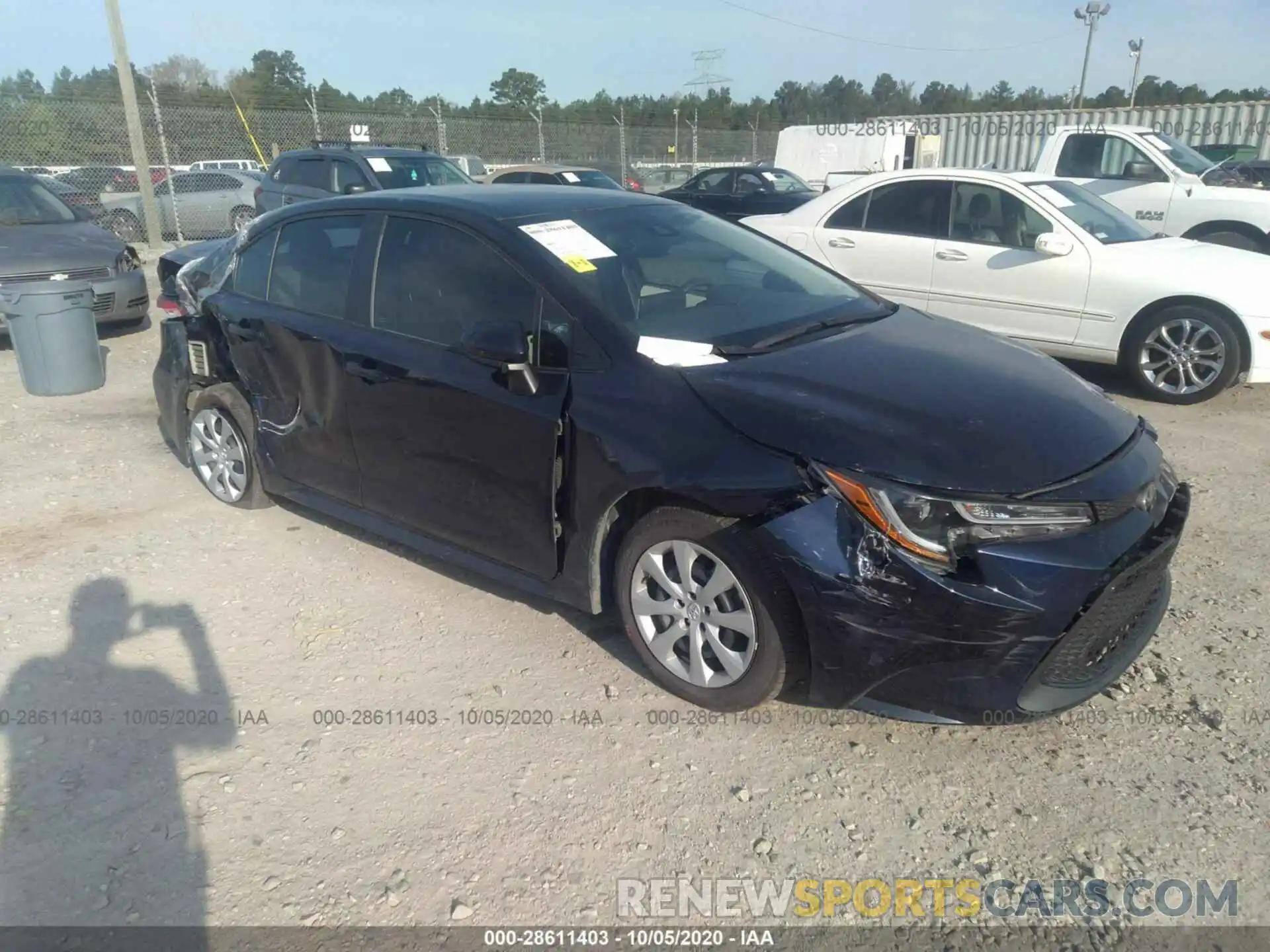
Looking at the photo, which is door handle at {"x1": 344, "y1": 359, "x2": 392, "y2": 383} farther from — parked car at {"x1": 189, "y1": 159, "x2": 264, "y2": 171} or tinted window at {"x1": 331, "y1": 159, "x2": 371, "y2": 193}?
parked car at {"x1": 189, "y1": 159, "x2": 264, "y2": 171}

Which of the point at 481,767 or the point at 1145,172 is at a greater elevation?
the point at 1145,172

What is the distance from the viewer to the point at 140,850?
267 centimetres

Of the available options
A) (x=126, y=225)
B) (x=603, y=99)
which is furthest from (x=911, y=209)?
(x=603, y=99)

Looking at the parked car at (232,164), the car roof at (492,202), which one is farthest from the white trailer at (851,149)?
the car roof at (492,202)

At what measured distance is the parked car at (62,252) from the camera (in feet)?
27.3

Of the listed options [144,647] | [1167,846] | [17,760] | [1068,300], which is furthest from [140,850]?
[1068,300]

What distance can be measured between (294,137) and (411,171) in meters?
11.3

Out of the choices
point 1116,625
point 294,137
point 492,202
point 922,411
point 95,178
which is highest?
point 294,137

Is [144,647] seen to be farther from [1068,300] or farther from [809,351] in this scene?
[1068,300]

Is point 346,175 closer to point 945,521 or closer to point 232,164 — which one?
point 945,521

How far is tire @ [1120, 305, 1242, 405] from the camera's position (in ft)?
20.7

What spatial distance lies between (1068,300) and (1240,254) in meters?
1.32

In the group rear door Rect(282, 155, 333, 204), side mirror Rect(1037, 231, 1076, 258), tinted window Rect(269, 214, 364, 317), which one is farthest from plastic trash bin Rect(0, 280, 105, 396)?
side mirror Rect(1037, 231, 1076, 258)
